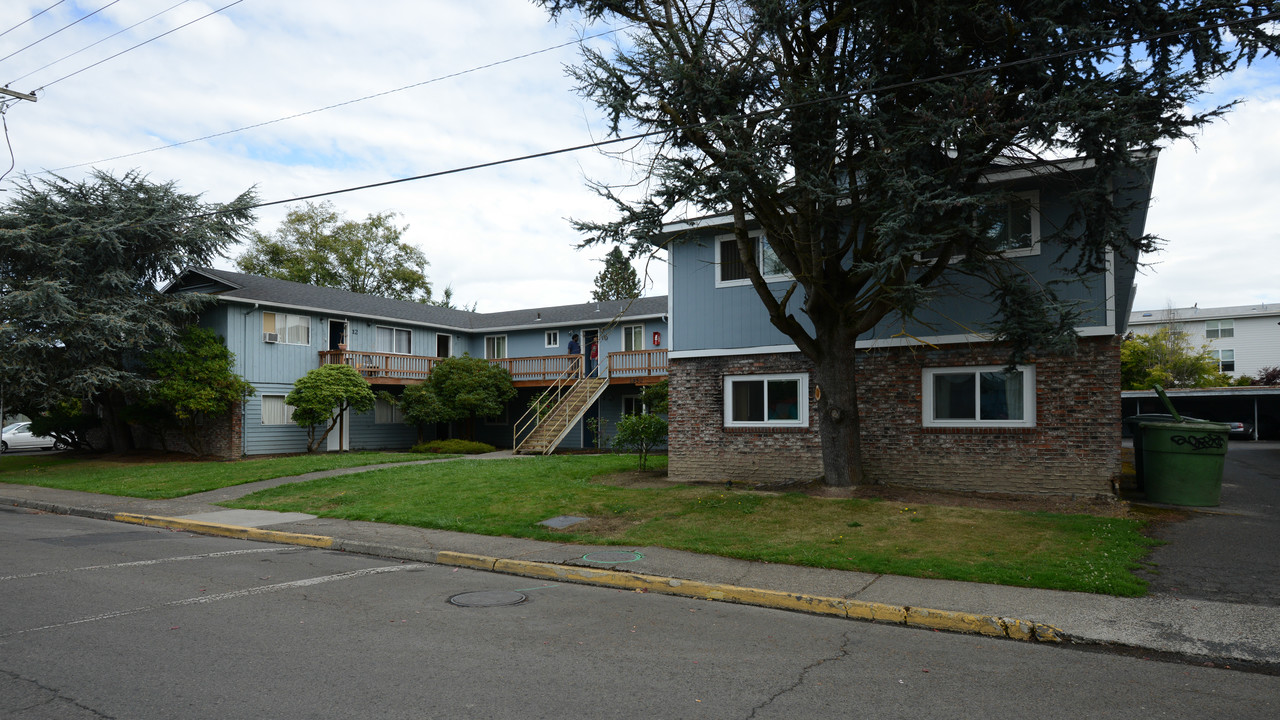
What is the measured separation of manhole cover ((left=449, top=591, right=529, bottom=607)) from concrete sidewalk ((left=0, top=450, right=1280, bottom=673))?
100 cm

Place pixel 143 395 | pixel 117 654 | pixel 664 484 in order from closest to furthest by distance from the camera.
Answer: pixel 117 654 → pixel 664 484 → pixel 143 395

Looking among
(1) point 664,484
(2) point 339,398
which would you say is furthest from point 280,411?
(1) point 664,484

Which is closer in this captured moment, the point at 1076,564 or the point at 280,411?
the point at 1076,564

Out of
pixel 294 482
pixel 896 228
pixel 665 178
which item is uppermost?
pixel 665 178

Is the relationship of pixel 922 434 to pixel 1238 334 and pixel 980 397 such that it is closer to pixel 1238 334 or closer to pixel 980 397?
pixel 980 397

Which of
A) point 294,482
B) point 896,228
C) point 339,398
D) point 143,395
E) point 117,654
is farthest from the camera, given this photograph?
point 339,398

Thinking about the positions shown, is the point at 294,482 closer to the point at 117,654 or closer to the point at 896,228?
the point at 117,654

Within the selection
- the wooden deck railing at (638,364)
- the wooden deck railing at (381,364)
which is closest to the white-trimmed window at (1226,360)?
the wooden deck railing at (638,364)

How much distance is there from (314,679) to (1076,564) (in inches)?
305

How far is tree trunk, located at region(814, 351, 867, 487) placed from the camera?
43.7ft

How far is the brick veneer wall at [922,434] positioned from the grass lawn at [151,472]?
34.3 ft

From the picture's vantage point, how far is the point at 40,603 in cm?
718

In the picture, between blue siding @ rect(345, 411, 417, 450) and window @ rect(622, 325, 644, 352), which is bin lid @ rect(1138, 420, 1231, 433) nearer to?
window @ rect(622, 325, 644, 352)

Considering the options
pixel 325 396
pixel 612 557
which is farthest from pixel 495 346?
pixel 612 557
